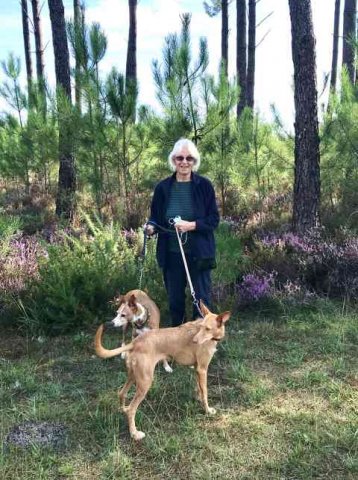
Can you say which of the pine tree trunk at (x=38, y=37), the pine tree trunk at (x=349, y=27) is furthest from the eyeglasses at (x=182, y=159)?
the pine tree trunk at (x=38, y=37)

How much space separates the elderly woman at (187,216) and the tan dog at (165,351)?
884mm

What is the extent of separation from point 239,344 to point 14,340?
2341mm

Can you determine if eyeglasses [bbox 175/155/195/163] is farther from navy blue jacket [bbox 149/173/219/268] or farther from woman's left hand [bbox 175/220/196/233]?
woman's left hand [bbox 175/220/196/233]

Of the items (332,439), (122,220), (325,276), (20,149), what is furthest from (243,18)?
(332,439)

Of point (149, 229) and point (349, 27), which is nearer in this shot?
point (149, 229)

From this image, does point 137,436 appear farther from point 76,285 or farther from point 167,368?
point 76,285

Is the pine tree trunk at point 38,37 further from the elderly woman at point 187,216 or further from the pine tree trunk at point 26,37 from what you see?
the elderly woman at point 187,216

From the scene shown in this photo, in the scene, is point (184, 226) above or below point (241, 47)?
below

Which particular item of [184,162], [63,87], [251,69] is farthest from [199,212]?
[251,69]

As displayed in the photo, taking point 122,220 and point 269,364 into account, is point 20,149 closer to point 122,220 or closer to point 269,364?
point 122,220

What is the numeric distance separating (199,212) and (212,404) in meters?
1.61

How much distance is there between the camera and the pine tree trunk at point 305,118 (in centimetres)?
677

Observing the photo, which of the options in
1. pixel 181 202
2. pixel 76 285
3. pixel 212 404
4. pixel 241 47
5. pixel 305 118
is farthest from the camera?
pixel 241 47

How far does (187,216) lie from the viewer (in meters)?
4.32
